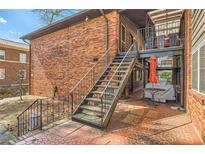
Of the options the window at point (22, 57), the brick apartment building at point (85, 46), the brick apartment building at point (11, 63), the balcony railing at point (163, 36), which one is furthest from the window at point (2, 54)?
the balcony railing at point (163, 36)

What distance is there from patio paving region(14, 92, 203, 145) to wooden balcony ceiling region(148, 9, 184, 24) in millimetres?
5100

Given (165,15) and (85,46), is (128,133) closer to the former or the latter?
(85,46)

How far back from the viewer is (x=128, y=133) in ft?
12.7

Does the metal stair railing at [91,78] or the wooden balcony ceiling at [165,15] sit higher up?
the wooden balcony ceiling at [165,15]

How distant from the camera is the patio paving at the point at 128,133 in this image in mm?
3480

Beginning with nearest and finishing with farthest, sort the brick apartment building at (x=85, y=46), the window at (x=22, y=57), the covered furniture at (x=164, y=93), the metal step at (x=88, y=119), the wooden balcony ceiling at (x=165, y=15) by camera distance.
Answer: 1. the metal step at (x=88, y=119)
2. the brick apartment building at (x=85, y=46)
3. the wooden balcony ceiling at (x=165, y=15)
4. the covered furniture at (x=164, y=93)
5. the window at (x=22, y=57)

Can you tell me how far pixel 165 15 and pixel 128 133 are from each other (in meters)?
6.61

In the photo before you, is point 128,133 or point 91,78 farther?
point 91,78

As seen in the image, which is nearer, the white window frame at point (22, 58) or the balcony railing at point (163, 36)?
the balcony railing at point (163, 36)

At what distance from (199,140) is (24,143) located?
13.2 ft

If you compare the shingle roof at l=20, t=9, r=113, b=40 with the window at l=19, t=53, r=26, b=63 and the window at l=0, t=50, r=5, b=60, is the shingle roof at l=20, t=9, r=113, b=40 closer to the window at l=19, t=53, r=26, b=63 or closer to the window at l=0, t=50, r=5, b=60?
the window at l=0, t=50, r=5, b=60

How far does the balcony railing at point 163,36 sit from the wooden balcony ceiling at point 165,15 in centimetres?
55

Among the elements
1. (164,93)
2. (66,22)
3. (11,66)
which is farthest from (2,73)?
(164,93)

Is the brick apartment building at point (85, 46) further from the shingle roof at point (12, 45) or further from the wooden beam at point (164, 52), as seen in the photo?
the shingle roof at point (12, 45)
